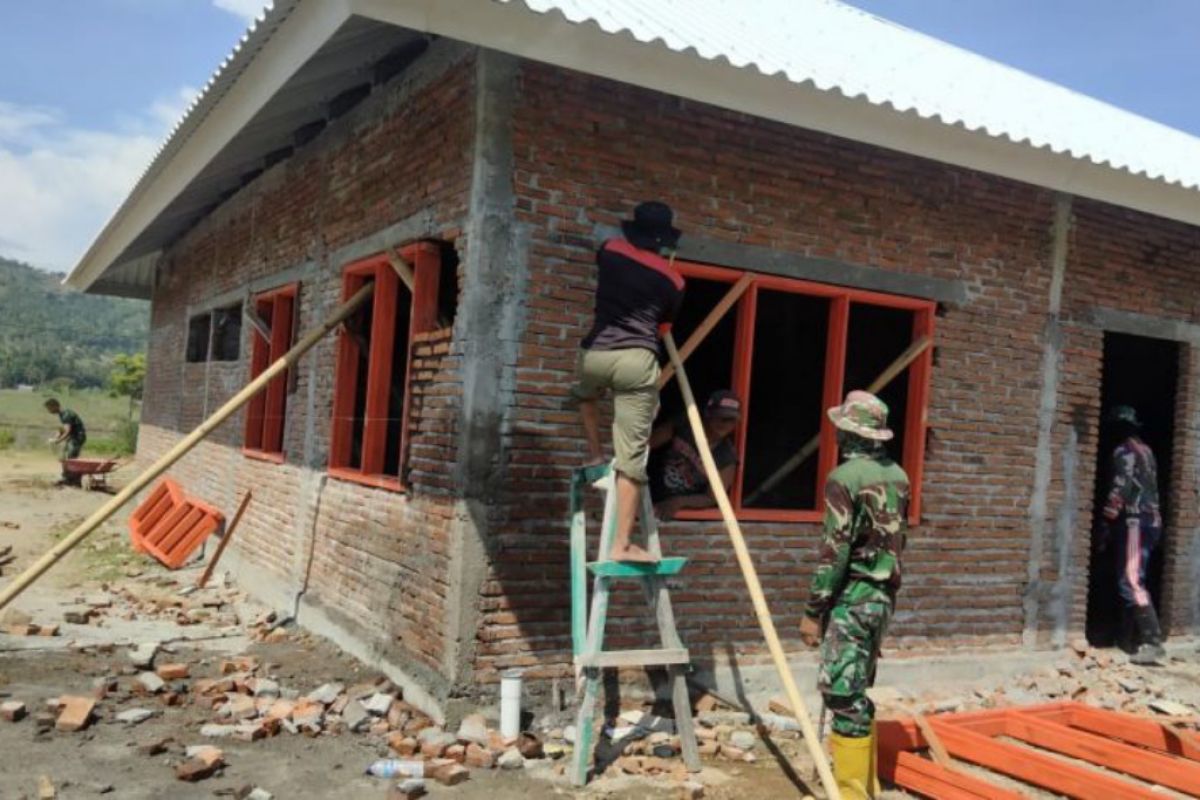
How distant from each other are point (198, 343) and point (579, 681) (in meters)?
9.56

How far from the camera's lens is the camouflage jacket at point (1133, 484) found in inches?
314

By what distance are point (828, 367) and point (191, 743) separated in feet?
14.6

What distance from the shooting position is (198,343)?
12938mm

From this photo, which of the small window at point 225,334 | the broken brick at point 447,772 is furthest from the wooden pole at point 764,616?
the small window at point 225,334

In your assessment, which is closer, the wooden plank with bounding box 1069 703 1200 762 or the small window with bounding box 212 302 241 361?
the wooden plank with bounding box 1069 703 1200 762

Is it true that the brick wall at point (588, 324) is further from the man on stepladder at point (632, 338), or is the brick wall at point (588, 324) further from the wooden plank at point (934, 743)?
the wooden plank at point (934, 743)

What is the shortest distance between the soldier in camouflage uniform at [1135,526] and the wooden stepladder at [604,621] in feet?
15.1

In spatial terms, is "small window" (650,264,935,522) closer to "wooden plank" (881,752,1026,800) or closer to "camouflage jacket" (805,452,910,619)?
"camouflage jacket" (805,452,910,619)

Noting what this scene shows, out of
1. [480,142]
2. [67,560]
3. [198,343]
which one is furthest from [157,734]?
[198,343]

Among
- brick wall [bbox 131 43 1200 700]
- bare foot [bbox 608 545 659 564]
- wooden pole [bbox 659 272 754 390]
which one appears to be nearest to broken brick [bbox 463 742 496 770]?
brick wall [bbox 131 43 1200 700]

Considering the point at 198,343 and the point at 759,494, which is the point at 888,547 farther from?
the point at 198,343

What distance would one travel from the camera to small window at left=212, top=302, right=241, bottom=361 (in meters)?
11.6

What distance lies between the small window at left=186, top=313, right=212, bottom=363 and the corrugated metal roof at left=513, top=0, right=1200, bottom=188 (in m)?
7.98

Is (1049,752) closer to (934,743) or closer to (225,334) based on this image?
(934,743)
